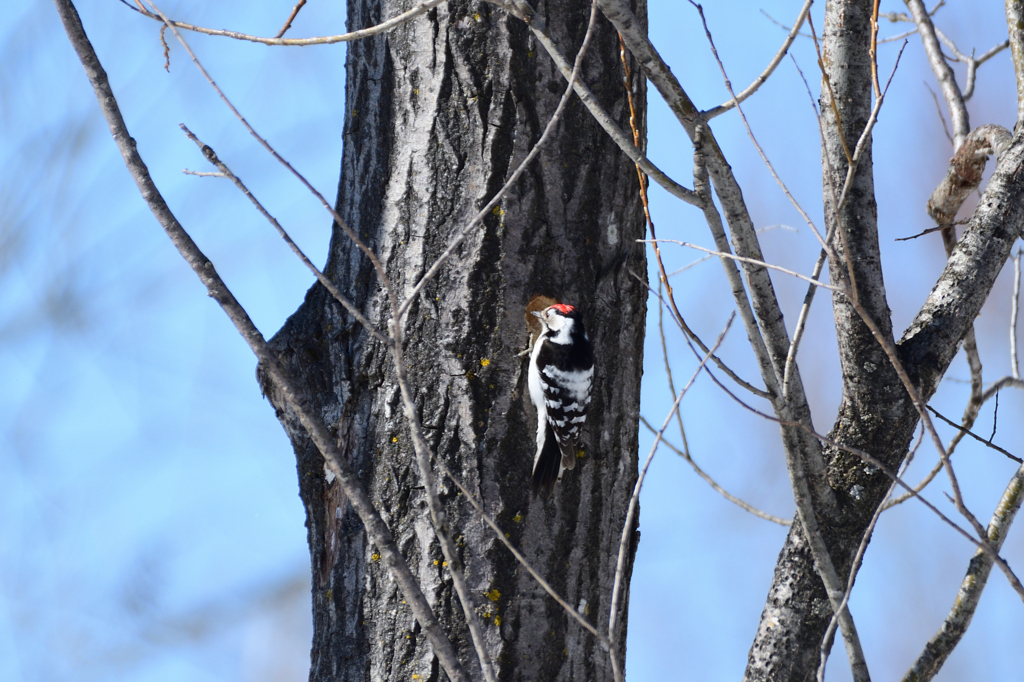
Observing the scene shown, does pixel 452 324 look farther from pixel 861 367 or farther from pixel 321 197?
pixel 861 367

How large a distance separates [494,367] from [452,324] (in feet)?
0.49

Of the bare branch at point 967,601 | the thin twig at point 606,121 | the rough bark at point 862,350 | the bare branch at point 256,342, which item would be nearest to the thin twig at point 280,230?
the bare branch at point 256,342

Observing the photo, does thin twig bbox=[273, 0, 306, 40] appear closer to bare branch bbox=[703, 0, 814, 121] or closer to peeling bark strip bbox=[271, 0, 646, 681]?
peeling bark strip bbox=[271, 0, 646, 681]

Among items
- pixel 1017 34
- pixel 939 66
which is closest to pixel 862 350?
pixel 1017 34

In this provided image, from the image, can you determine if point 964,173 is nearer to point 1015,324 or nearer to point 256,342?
point 1015,324

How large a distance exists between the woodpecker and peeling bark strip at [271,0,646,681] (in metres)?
0.04

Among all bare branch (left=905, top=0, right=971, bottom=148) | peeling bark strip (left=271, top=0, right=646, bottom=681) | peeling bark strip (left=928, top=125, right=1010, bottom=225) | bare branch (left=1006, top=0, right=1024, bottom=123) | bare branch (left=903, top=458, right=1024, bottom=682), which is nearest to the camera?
peeling bark strip (left=271, top=0, right=646, bottom=681)

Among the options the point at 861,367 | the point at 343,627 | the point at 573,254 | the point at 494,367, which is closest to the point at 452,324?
the point at 494,367

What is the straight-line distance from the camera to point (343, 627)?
184cm

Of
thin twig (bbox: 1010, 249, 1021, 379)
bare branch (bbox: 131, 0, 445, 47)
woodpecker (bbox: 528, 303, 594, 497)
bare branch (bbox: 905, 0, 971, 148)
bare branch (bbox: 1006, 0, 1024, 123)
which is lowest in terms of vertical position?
woodpecker (bbox: 528, 303, 594, 497)

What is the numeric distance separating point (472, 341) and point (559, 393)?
0.28 meters

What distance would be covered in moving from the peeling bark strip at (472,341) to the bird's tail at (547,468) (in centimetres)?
3

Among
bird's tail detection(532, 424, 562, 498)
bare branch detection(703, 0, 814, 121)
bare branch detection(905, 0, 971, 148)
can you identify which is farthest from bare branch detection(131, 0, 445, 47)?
bare branch detection(905, 0, 971, 148)

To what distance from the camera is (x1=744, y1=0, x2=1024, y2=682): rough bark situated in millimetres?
2070
